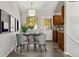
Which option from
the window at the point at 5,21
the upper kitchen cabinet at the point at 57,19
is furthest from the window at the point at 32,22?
the window at the point at 5,21

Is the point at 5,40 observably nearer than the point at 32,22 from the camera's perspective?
Yes

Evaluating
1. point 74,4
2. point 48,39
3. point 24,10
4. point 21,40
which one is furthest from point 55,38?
point 74,4

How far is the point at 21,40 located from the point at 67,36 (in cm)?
221

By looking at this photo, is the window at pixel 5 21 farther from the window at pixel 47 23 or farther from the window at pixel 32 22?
the window at pixel 47 23

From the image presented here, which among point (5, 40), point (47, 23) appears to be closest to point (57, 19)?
point (47, 23)

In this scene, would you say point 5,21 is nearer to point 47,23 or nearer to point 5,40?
point 5,40

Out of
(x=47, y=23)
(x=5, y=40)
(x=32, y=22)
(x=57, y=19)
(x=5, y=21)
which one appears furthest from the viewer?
(x=47, y=23)

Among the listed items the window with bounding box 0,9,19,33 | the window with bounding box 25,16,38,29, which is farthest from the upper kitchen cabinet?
the window with bounding box 0,9,19,33

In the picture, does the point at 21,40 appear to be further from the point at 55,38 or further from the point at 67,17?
the point at 55,38

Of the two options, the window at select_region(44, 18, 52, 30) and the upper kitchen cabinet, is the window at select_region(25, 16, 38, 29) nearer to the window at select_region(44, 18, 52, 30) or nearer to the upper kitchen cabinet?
the window at select_region(44, 18, 52, 30)

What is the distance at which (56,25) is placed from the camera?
12469 millimetres

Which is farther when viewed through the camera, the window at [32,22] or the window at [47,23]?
the window at [47,23]

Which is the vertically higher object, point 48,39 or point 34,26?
point 34,26

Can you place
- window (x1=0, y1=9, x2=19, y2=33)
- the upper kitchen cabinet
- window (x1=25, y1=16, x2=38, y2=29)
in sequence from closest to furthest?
1. window (x1=0, y1=9, x2=19, y2=33)
2. the upper kitchen cabinet
3. window (x1=25, y1=16, x2=38, y2=29)
